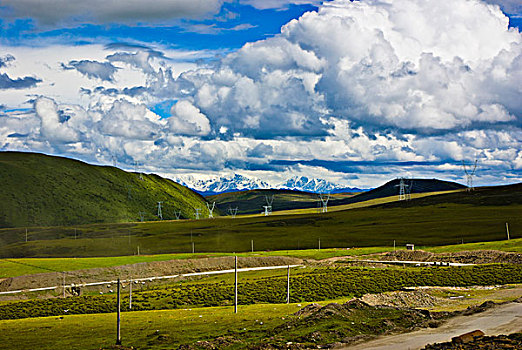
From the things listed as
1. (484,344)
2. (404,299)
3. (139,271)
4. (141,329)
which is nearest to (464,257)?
(404,299)

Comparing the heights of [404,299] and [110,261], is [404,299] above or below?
above

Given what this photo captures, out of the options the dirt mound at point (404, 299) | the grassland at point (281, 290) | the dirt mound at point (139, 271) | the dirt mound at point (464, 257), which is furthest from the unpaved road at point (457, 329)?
the dirt mound at point (139, 271)

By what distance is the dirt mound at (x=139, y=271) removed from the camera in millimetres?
103562

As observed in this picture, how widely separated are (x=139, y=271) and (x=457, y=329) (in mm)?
87447

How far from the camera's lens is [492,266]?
10019 cm

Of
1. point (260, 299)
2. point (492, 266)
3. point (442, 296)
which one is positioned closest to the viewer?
point (442, 296)

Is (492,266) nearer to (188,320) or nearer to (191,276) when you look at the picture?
(191,276)

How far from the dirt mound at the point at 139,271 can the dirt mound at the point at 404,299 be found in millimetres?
67026

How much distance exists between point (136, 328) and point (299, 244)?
139339mm

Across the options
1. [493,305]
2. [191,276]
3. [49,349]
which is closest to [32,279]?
[191,276]

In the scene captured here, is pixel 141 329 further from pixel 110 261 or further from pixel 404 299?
pixel 110 261

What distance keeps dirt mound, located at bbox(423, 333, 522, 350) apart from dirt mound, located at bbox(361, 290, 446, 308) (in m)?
22.5

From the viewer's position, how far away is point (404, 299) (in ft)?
209

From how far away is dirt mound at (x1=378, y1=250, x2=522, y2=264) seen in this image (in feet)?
368
